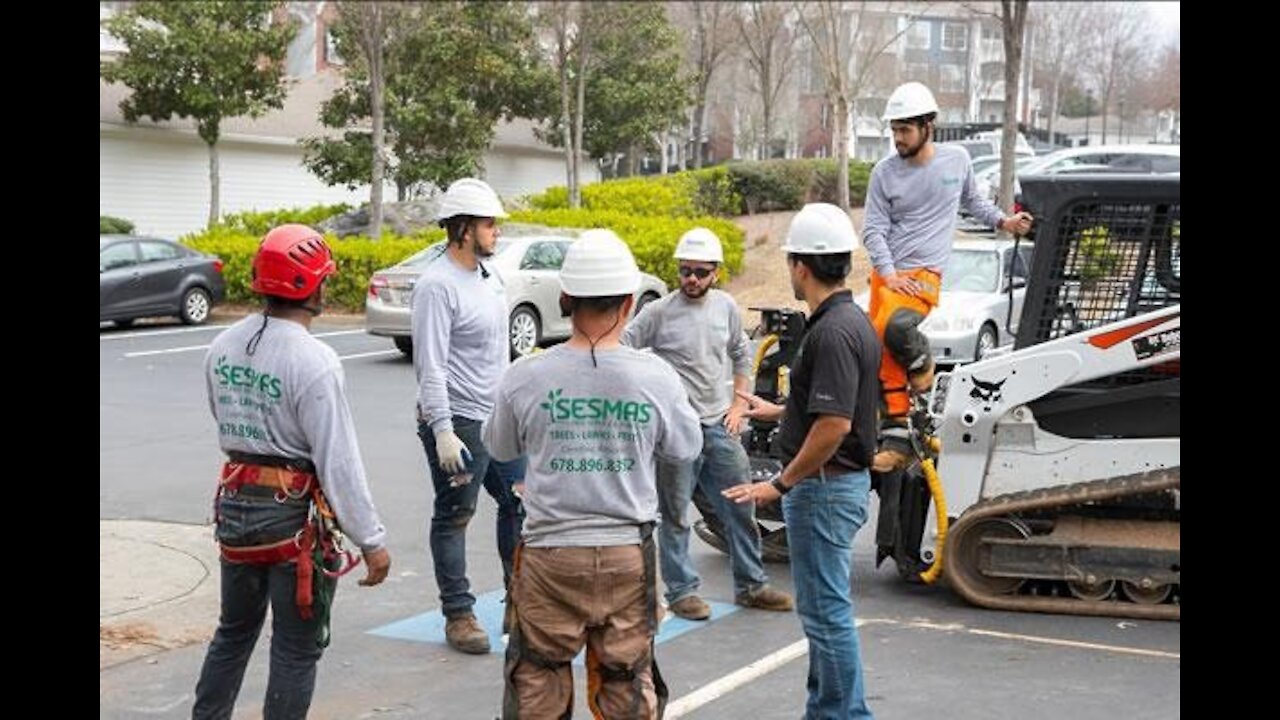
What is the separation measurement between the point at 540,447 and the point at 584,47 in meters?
28.7

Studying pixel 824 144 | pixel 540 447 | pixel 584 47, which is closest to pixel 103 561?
pixel 540 447

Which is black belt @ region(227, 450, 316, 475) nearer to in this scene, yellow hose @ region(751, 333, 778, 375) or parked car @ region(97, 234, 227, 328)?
yellow hose @ region(751, 333, 778, 375)

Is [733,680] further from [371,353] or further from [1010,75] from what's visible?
[1010,75]

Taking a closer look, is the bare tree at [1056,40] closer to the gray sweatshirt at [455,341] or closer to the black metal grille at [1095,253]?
the black metal grille at [1095,253]

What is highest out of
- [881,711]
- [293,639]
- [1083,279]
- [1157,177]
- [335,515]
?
[1157,177]

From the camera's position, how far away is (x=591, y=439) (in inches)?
191

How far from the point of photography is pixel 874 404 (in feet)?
18.2

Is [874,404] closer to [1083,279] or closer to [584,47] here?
[1083,279]

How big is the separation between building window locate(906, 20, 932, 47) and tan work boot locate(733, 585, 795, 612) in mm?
58394

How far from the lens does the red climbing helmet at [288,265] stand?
508cm

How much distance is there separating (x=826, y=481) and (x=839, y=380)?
1.33 ft

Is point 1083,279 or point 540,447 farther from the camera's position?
point 1083,279

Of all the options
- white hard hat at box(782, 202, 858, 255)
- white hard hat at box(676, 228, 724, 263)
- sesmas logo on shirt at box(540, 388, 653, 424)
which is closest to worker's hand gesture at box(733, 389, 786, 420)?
white hard hat at box(782, 202, 858, 255)

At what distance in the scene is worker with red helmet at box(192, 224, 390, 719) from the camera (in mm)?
5023
